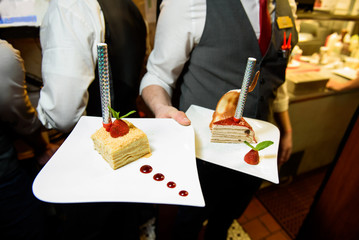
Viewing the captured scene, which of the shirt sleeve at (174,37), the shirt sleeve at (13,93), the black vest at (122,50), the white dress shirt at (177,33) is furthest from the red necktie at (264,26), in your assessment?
the shirt sleeve at (13,93)

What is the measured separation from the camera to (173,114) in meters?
1.10

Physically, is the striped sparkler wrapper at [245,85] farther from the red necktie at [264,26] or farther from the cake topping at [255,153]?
the red necktie at [264,26]

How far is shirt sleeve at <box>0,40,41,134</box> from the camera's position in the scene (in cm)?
106

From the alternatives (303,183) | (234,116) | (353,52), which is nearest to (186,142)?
(234,116)

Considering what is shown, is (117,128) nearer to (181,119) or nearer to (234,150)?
(181,119)

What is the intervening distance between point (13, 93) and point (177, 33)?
878mm

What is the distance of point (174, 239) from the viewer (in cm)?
179

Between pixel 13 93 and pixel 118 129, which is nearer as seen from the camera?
pixel 118 129

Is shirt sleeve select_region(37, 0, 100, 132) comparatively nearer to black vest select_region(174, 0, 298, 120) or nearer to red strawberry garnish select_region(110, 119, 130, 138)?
red strawberry garnish select_region(110, 119, 130, 138)

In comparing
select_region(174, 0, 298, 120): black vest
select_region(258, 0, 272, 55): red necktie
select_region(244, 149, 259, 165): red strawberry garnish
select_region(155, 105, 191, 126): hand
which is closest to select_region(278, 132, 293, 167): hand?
select_region(174, 0, 298, 120): black vest

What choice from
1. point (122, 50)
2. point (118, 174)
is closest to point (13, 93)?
point (122, 50)

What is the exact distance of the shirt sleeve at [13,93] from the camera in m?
1.06

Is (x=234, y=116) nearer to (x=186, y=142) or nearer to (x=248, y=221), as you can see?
(x=186, y=142)

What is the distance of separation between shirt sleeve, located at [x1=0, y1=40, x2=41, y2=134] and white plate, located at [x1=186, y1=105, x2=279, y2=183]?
2.84 feet
